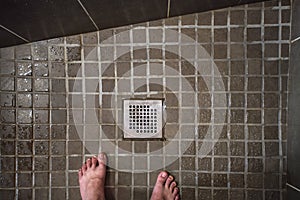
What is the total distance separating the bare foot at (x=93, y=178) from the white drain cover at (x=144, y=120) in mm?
181

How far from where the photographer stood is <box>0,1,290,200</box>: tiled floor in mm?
1510

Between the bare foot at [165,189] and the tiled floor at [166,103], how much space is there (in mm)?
31

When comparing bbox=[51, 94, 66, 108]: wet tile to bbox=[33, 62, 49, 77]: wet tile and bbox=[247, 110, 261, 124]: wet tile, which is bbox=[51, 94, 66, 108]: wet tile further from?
bbox=[247, 110, 261, 124]: wet tile

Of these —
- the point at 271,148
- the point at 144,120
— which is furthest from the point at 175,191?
the point at 271,148

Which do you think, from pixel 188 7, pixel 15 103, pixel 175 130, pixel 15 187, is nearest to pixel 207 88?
pixel 175 130

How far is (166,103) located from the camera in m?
1.53

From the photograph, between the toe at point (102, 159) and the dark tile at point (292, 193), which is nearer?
the dark tile at point (292, 193)

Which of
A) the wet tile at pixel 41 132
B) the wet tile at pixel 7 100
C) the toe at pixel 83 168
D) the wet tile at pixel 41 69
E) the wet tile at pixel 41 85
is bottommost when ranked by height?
the toe at pixel 83 168

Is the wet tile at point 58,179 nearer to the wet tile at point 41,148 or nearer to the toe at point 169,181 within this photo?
the wet tile at point 41,148

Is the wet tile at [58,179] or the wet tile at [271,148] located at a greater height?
the wet tile at [271,148]

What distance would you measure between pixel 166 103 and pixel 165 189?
0.38m

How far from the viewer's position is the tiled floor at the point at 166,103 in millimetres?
1510

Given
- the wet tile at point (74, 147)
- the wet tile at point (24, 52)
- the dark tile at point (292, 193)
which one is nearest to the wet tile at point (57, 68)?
the wet tile at point (24, 52)

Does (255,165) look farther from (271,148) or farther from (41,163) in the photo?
(41,163)
